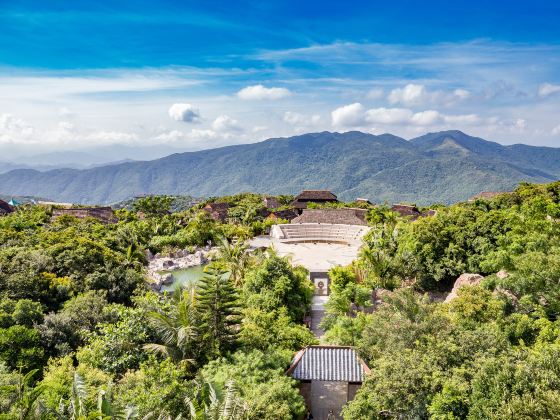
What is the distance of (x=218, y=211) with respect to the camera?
5294cm

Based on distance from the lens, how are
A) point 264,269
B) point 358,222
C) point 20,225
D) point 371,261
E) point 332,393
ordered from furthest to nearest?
1. point 358,222
2. point 20,225
3. point 371,261
4. point 264,269
5. point 332,393

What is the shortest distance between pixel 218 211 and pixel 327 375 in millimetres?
42155

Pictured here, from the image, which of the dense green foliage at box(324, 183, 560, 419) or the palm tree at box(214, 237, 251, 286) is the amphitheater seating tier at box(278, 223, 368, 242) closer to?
the dense green foliage at box(324, 183, 560, 419)

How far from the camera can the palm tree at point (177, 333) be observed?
11930mm

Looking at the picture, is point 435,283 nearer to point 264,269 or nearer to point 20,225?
point 264,269

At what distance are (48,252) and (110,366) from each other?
10696mm

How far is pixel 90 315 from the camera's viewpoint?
14.6 m

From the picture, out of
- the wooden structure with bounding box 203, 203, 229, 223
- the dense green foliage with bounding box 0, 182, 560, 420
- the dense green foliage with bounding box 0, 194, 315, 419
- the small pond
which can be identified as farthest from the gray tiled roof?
the wooden structure with bounding box 203, 203, 229, 223

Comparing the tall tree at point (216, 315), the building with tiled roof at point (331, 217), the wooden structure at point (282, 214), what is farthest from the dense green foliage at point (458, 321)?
the wooden structure at point (282, 214)

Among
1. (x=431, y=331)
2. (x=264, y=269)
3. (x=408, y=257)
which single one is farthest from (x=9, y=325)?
(x=408, y=257)

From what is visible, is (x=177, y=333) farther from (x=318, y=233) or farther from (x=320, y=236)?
(x=318, y=233)

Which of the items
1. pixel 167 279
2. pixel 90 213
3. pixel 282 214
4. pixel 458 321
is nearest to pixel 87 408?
pixel 458 321

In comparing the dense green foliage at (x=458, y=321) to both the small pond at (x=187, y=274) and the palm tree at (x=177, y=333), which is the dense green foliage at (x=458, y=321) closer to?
the palm tree at (x=177, y=333)

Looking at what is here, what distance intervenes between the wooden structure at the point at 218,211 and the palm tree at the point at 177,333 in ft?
125
